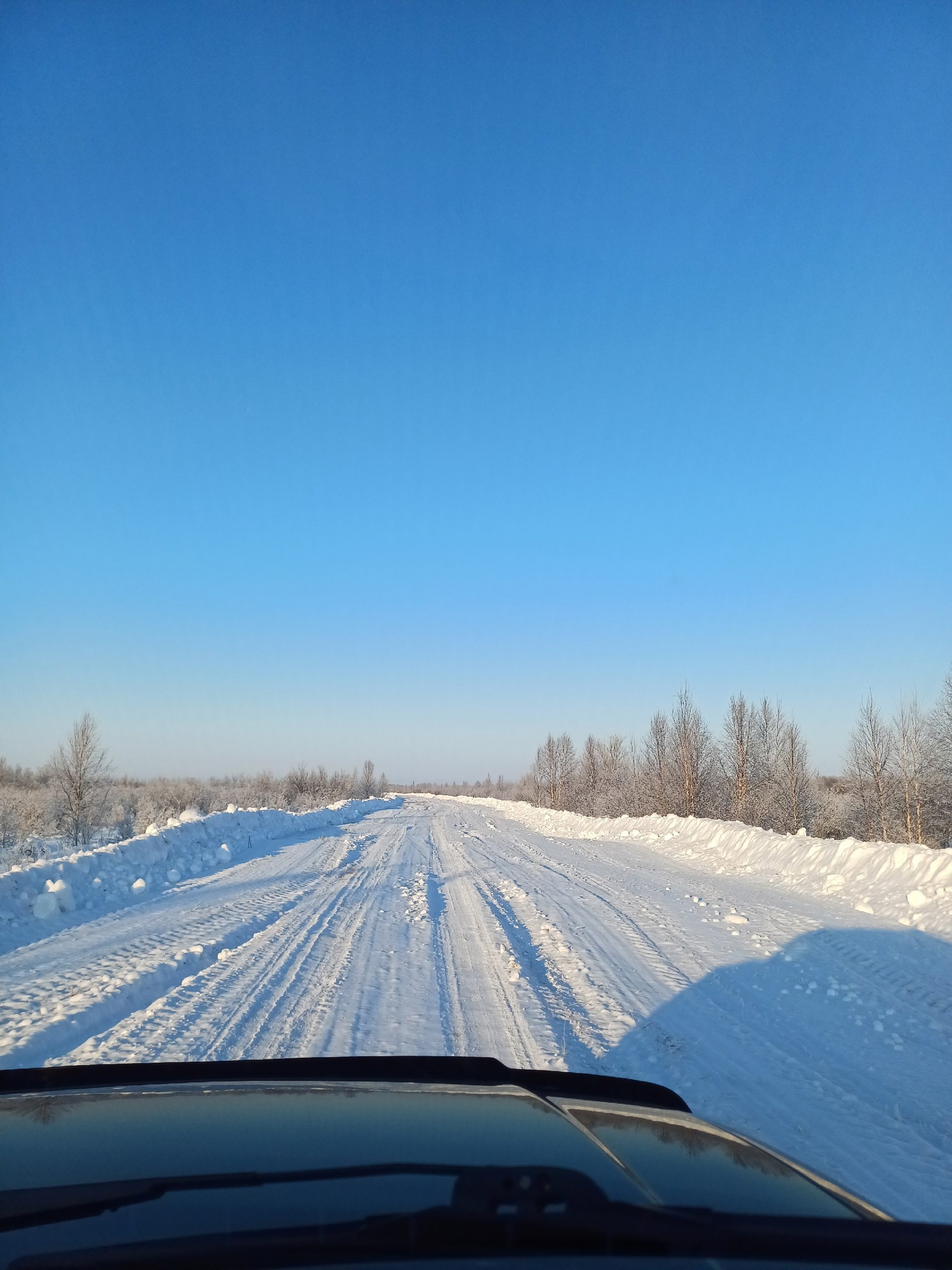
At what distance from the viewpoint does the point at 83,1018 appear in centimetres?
644

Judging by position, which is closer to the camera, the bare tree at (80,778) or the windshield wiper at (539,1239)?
the windshield wiper at (539,1239)

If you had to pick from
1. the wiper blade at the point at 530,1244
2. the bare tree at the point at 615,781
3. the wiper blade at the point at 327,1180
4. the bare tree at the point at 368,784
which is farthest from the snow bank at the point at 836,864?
the bare tree at the point at 368,784

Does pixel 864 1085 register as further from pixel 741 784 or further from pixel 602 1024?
pixel 741 784

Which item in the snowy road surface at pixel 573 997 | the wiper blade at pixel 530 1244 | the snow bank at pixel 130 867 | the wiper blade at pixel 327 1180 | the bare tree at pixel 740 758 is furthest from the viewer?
the bare tree at pixel 740 758

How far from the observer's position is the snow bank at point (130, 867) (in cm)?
1154

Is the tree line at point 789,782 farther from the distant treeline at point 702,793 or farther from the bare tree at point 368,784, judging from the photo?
the bare tree at point 368,784

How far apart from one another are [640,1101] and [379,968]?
5.70m

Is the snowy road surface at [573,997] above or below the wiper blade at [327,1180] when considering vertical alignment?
below

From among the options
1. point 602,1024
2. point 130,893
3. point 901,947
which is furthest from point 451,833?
point 602,1024

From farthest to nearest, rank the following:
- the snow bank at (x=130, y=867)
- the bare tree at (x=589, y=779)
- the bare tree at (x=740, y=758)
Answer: the bare tree at (x=589, y=779) < the bare tree at (x=740, y=758) < the snow bank at (x=130, y=867)

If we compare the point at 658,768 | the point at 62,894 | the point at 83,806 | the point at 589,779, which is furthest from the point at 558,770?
the point at 62,894

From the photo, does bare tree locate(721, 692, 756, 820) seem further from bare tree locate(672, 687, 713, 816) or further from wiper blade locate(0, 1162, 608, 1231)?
wiper blade locate(0, 1162, 608, 1231)

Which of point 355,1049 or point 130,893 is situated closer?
point 355,1049

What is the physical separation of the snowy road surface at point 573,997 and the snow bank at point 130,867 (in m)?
0.89
